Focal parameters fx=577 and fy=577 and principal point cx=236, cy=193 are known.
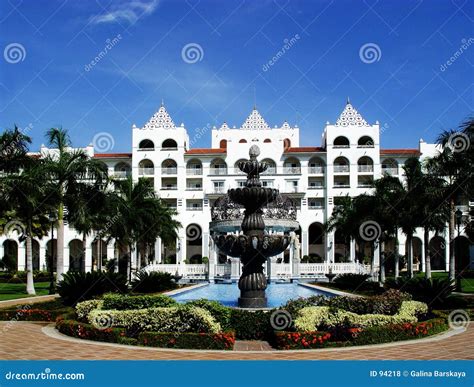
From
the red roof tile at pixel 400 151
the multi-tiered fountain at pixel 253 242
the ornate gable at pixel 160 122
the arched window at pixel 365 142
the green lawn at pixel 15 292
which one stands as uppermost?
the ornate gable at pixel 160 122

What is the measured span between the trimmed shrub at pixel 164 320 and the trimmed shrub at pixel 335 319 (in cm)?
185

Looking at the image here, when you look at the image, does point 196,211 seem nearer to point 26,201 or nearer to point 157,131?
point 157,131

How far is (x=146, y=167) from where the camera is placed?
2717 inches

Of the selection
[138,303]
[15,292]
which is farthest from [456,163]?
[15,292]

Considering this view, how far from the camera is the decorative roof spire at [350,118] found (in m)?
67.4

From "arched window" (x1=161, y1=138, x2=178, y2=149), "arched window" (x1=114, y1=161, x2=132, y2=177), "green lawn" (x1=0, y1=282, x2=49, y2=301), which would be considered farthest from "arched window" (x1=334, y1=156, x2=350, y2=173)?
"green lawn" (x1=0, y1=282, x2=49, y2=301)

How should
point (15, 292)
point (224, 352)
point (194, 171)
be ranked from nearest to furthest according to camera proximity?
point (224, 352) → point (15, 292) → point (194, 171)

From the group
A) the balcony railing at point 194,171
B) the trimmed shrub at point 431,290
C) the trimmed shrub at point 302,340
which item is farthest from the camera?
the balcony railing at point 194,171

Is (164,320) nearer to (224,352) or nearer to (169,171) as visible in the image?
(224,352)

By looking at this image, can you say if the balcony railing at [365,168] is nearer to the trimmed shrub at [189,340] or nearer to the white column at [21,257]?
the white column at [21,257]

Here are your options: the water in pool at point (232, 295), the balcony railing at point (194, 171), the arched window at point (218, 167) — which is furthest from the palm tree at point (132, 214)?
the balcony railing at point (194, 171)

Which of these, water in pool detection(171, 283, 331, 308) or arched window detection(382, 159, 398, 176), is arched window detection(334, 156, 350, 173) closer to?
arched window detection(382, 159, 398, 176)

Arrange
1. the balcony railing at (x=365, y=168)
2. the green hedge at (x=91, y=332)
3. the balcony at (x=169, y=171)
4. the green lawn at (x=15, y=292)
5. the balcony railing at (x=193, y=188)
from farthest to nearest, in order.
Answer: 1. the balcony at (x=169, y=171)
2. the balcony railing at (x=193, y=188)
3. the balcony railing at (x=365, y=168)
4. the green lawn at (x=15, y=292)
5. the green hedge at (x=91, y=332)

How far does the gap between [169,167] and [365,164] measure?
75.8 ft
